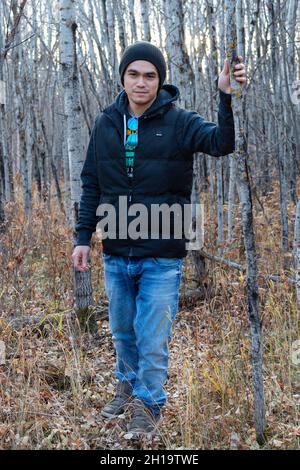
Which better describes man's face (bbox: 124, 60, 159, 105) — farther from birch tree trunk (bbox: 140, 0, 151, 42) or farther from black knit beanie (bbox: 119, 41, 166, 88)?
birch tree trunk (bbox: 140, 0, 151, 42)

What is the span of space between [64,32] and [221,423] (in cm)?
292

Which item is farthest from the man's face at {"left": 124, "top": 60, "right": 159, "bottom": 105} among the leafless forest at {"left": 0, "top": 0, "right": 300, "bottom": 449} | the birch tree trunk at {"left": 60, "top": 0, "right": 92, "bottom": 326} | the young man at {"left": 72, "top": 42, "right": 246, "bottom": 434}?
the birch tree trunk at {"left": 60, "top": 0, "right": 92, "bottom": 326}

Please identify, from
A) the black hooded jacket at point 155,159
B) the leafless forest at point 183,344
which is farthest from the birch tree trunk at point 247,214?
the black hooded jacket at point 155,159

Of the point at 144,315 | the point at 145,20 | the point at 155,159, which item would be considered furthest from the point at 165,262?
the point at 145,20

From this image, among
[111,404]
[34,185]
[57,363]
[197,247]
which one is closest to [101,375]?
[57,363]

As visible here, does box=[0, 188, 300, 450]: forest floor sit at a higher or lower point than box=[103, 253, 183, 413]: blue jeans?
lower

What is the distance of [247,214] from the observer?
2.37 meters

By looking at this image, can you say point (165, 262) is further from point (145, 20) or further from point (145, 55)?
point (145, 20)

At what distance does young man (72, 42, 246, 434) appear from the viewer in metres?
2.66

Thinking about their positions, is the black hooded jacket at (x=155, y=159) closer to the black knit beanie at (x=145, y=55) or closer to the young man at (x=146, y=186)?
the young man at (x=146, y=186)

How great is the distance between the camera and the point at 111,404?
301 centimetres

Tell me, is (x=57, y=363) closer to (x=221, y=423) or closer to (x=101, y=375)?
(x=101, y=375)

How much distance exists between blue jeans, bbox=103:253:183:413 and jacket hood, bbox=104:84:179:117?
2.47 ft

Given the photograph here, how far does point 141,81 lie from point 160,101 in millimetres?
137
